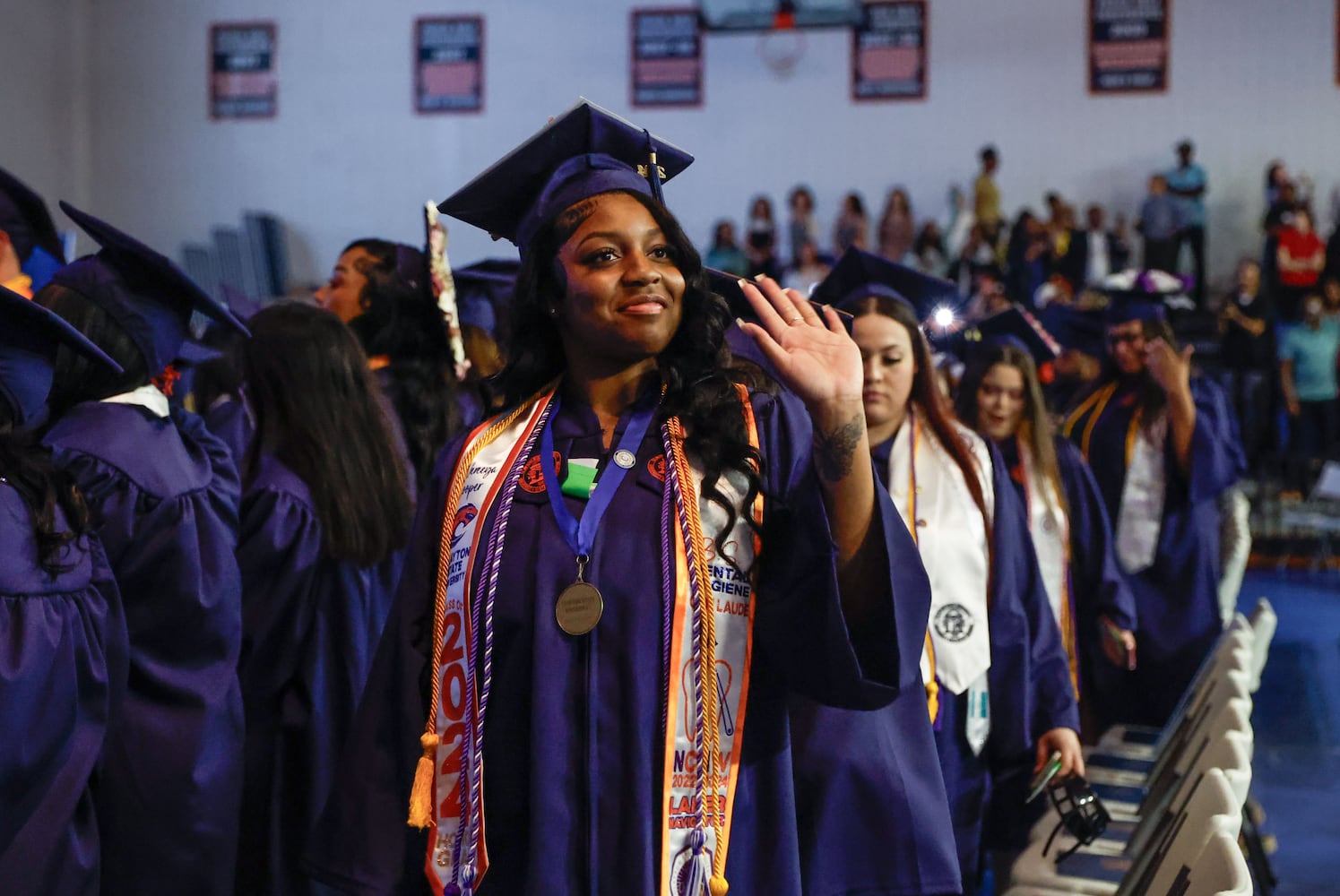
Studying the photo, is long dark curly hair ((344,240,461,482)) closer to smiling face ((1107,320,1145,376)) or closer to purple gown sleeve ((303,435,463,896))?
purple gown sleeve ((303,435,463,896))

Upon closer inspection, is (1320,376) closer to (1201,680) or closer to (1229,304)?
(1229,304)

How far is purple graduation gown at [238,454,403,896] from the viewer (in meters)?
3.08

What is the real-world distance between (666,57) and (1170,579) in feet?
48.0

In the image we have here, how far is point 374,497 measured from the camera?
10.5 ft

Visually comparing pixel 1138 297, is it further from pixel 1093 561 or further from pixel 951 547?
pixel 951 547

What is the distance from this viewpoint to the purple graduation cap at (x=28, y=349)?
208 cm

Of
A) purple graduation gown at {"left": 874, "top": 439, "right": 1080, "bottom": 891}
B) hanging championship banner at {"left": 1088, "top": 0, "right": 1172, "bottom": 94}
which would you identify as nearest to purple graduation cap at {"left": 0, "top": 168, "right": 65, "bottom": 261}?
purple graduation gown at {"left": 874, "top": 439, "right": 1080, "bottom": 891}

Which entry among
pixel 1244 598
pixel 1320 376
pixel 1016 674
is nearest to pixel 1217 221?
pixel 1320 376

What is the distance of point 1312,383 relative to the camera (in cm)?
1373

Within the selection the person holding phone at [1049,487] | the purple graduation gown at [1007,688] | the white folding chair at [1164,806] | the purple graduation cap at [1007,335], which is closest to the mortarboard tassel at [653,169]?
the purple graduation gown at [1007,688]

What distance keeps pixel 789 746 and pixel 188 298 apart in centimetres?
161

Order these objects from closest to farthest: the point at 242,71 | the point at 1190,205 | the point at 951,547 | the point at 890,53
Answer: the point at 951,547, the point at 1190,205, the point at 890,53, the point at 242,71

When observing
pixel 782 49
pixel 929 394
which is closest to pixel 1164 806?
pixel 929 394

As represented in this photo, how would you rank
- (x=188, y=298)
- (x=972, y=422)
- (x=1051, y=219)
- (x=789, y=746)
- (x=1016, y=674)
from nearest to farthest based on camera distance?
1. (x=789, y=746)
2. (x=188, y=298)
3. (x=1016, y=674)
4. (x=972, y=422)
5. (x=1051, y=219)
